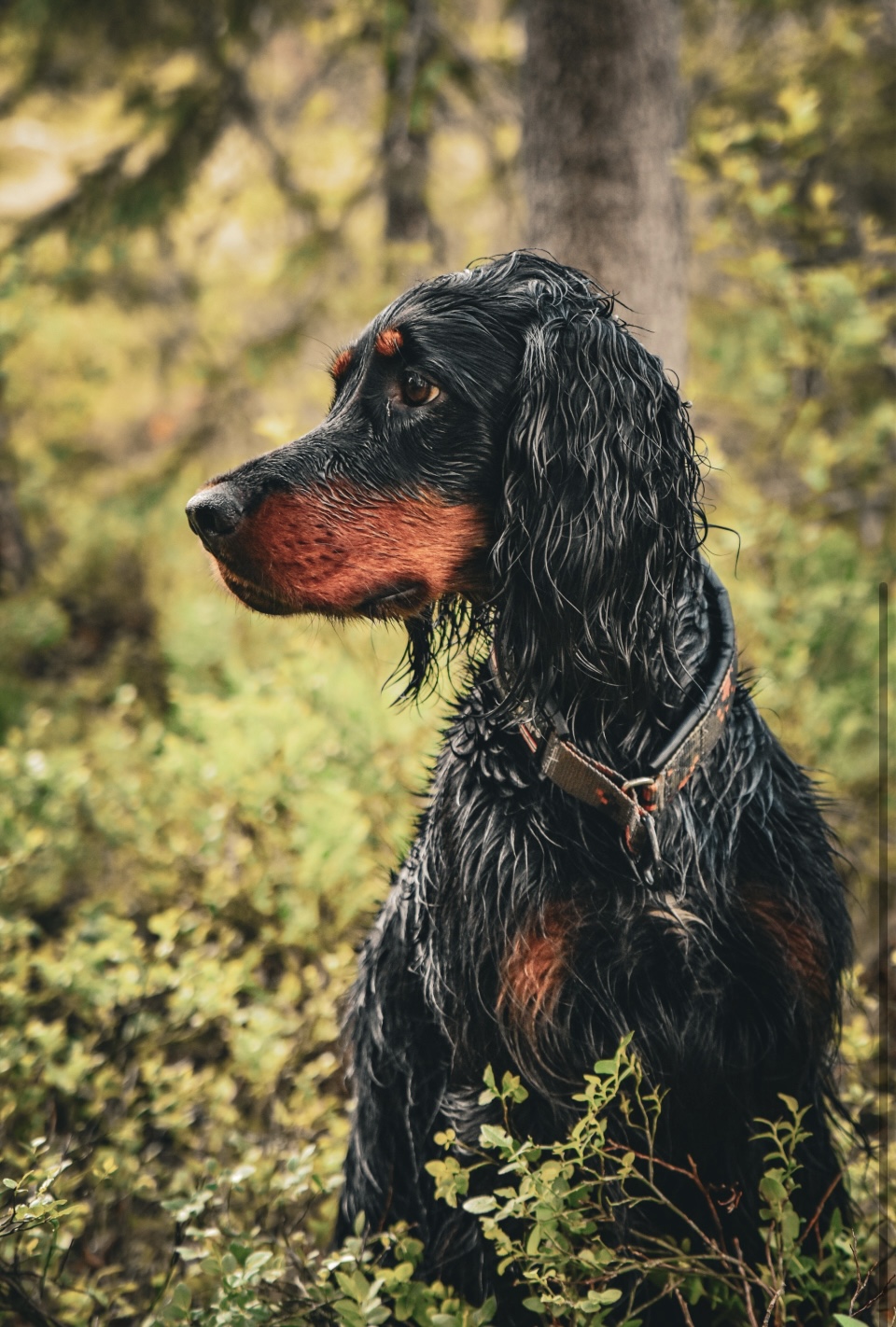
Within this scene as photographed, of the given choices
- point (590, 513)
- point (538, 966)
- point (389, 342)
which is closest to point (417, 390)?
point (389, 342)

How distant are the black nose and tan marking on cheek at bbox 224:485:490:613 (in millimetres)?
26

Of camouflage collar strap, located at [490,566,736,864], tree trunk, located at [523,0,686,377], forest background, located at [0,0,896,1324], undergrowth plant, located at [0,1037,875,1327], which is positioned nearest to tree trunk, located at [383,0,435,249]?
forest background, located at [0,0,896,1324]

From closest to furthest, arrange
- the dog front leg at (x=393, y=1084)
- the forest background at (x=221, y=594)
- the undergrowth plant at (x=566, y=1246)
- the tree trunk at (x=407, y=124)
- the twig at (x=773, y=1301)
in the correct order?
the twig at (x=773, y=1301)
the undergrowth plant at (x=566, y=1246)
the dog front leg at (x=393, y=1084)
the forest background at (x=221, y=594)
the tree trunk at (x=407, y=124)

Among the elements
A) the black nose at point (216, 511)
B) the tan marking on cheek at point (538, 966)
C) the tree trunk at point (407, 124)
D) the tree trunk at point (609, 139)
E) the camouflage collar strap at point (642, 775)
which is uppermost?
the tree trunk at point (407, 124)

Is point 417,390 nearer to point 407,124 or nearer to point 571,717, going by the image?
point 571,717

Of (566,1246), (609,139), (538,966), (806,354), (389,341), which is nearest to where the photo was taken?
(566,1246)

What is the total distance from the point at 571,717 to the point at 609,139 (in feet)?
6.84

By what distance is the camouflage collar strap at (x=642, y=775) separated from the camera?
165 centimetres

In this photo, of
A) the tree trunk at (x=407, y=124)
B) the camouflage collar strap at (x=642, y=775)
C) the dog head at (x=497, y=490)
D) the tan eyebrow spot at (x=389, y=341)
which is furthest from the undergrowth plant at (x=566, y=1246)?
the tree trunk at (x=407, y=124)

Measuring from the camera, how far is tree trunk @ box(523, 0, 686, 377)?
2.94 meters

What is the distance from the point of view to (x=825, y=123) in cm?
595

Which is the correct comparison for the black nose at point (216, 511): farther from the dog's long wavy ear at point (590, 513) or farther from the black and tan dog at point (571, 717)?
the dog's long wavy ear at point (590, 513)

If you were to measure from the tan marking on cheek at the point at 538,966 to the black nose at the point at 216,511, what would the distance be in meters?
0.86

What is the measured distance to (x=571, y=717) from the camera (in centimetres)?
175
